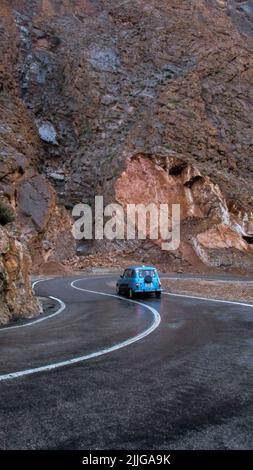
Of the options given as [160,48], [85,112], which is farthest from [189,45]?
[85,112]

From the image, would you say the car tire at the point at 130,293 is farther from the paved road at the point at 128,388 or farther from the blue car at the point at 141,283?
the paved road at the point at 128,388

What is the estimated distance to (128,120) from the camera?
62469mm

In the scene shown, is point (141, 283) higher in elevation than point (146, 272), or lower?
lower

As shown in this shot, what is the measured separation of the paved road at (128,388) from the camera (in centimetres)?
416

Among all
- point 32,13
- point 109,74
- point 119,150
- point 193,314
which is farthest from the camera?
point 32,13

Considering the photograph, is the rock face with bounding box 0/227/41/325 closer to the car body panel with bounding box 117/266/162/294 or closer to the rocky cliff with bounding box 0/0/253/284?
the car body panel with bounding box 117/266/162/294

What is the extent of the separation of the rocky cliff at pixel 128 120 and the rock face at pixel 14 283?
3124 centimetres

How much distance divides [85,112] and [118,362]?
197 ft

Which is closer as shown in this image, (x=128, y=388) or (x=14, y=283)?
(x=128, y=388)

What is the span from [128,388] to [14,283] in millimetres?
9495

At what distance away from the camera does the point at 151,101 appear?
207ft

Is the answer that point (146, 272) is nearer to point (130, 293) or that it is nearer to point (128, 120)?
point (130, 293)

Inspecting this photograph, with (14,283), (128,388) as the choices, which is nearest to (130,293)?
(14,283)

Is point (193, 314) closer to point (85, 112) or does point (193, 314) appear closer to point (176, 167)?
point (176, 167)
